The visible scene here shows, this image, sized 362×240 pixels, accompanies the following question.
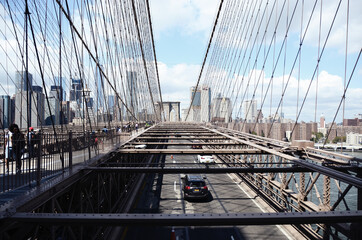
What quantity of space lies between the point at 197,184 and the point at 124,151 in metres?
9.71

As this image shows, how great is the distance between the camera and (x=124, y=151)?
9.37m

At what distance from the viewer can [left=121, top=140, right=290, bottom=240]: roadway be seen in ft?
40.9

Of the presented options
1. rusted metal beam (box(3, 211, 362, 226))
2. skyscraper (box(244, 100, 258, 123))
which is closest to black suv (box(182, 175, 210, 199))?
skyscraper (box(244, 100, 258, 123))

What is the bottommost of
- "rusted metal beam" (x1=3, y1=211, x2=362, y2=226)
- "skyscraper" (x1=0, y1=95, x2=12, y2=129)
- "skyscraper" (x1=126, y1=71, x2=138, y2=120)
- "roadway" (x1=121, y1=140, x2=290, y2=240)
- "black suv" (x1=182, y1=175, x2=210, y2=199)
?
"roadway" (x1=121, y1=140, x2=290, y2=240)

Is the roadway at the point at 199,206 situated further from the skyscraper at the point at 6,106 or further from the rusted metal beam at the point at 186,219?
the skyscraper at the point at 6,106

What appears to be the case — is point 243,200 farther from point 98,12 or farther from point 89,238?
point 98,12

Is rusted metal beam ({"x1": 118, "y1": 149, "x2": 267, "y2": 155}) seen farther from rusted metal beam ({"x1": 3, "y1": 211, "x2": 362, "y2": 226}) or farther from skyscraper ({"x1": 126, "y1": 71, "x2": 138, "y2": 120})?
skyscraper ({"x1": 126, "y1": 71, "x2": 138, "y2": 120})

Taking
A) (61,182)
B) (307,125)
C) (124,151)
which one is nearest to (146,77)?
(307,125)

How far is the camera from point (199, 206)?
16.7 m

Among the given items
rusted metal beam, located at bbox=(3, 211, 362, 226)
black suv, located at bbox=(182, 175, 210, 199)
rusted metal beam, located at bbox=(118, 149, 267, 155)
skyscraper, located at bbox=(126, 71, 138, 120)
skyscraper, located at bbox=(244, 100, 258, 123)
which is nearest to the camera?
rusted metal beam, located at bbox=(3, 211, 362, 226)

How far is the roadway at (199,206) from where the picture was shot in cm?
1247

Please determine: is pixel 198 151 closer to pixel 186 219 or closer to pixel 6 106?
Result: pixel 6 106

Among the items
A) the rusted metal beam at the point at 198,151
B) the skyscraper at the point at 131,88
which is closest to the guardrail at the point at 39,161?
the rusted metal beam at the point at 198,151

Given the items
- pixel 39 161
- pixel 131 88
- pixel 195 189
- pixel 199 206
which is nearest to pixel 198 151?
pixel 39 161
